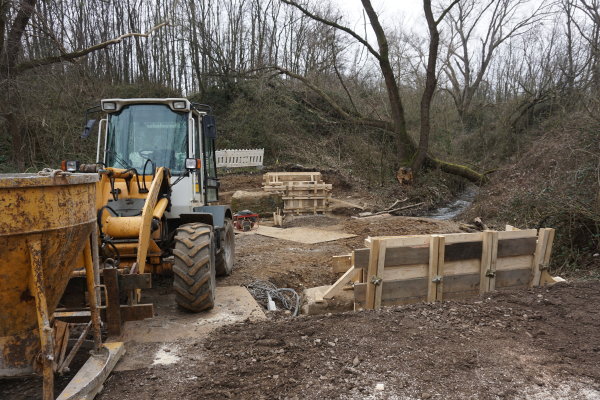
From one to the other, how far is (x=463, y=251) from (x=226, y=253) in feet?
11.4

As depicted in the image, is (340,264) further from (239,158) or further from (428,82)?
(239,158)

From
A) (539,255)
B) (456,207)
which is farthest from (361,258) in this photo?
(456,207)

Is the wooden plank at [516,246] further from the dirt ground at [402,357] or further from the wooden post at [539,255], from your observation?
the dirt ground at [402,357]

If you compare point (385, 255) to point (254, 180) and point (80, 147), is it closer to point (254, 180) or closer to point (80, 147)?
point (80, 147)

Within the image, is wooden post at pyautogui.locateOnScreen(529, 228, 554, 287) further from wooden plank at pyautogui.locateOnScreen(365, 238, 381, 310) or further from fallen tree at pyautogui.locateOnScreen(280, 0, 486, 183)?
fallen tree at pyautogui.locateOnScreen(280, 0, 486, 183)

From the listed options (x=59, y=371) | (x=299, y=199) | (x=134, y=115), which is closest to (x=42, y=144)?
(x=299, y=199)

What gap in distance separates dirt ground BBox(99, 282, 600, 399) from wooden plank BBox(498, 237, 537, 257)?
931 millimetres

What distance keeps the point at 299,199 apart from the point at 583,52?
55.0ft

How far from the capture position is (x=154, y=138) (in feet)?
19.5

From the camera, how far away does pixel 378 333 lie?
414cm

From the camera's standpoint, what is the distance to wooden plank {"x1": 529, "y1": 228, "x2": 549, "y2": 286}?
5832 millimetres

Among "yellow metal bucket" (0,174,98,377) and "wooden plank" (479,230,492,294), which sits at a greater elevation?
"yellow metal bucket" (0,174,98,377)

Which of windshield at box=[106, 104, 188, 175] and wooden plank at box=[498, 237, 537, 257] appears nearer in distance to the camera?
wooden plank at box=[498, 237, 537, 257]

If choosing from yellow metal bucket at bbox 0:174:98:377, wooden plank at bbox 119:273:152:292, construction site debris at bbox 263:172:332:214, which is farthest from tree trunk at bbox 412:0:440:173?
yellow metal bucket at bbox 0:174:98:377
